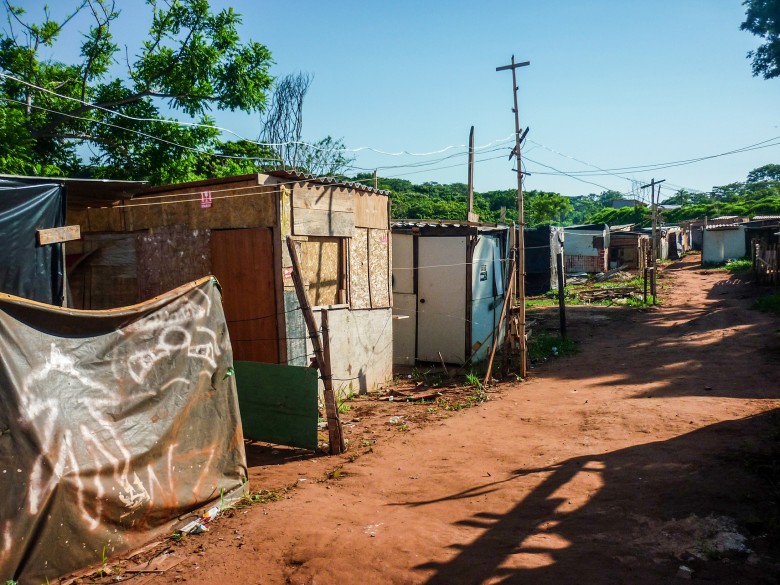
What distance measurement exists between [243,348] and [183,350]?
3.80m

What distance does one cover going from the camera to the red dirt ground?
430cm

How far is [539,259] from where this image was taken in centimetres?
2698

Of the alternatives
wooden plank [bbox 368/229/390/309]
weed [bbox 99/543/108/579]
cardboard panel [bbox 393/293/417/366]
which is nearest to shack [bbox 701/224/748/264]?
cardboard panel [bbox 393/293/417/366]

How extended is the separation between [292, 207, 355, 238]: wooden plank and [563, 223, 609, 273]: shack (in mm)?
26086

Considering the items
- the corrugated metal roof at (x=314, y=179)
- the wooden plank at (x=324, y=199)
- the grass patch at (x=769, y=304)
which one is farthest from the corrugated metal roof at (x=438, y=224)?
the grass patch at (x=769, y=304)

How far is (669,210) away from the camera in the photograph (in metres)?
59.5

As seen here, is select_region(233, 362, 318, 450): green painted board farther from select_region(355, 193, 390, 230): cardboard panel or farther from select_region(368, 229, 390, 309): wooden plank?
select_region(355, 193, 390, 230): cardboard panel

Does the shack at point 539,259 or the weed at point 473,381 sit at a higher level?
the shack at point 539,259

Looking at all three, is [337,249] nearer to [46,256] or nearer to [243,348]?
[243,348]

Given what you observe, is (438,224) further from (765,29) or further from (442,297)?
(765,29)

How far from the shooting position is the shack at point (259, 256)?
28.7 feet

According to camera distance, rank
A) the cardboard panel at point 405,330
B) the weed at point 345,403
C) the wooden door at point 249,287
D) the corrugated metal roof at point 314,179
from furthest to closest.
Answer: the cardboard panel at point 405,330, the weed at point 345,403, the wooden door at point 249,287, the corrugated metal roof at point 314,179

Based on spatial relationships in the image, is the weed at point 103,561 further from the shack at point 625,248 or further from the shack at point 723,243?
the shack at point 723,243

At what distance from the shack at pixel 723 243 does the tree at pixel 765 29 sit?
1244cm
